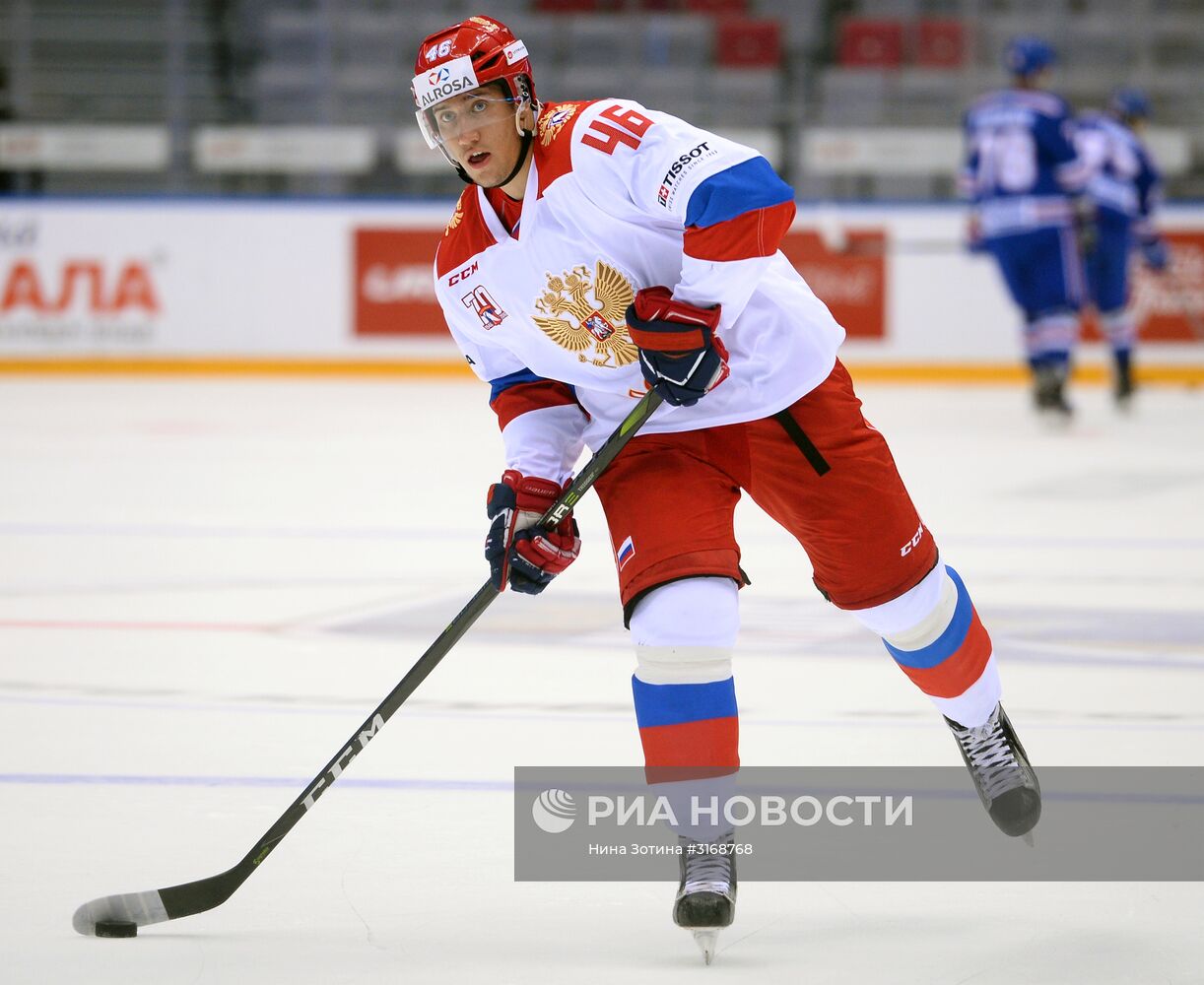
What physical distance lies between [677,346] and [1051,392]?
6339 mm

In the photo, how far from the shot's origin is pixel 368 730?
2.28m

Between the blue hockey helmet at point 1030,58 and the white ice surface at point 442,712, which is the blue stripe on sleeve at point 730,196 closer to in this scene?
the white ice surface at point 442,712

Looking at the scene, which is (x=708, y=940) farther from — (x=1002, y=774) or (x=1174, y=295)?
(x=1174, y=295)

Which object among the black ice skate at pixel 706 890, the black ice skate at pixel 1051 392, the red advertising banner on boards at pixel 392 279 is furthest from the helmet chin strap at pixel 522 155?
the red advertising banner on boards at pixel 392 279

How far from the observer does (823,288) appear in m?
10.5

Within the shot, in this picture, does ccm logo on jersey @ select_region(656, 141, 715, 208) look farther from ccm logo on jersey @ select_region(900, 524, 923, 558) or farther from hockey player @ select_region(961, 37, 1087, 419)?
hockey player @ select_region(961, 37, 1087, 419)

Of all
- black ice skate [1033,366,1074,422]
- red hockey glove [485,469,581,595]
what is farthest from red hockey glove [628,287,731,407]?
black ice skate [1033,366,1074,422]

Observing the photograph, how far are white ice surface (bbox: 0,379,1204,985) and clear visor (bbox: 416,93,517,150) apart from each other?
2.94 feet

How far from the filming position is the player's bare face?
2.30m

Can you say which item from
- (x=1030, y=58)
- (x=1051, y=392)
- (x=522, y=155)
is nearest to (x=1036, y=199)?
(x=1030, y=58)

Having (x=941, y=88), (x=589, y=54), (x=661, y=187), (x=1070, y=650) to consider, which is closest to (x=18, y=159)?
(x=589, y=54)

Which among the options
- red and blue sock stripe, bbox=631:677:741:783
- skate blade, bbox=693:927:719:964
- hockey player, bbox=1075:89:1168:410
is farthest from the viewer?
hockey player, bbox=1075:89:1168:410

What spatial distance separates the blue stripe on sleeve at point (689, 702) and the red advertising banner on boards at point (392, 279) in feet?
28.7

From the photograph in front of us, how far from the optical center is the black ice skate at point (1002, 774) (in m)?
2.38
